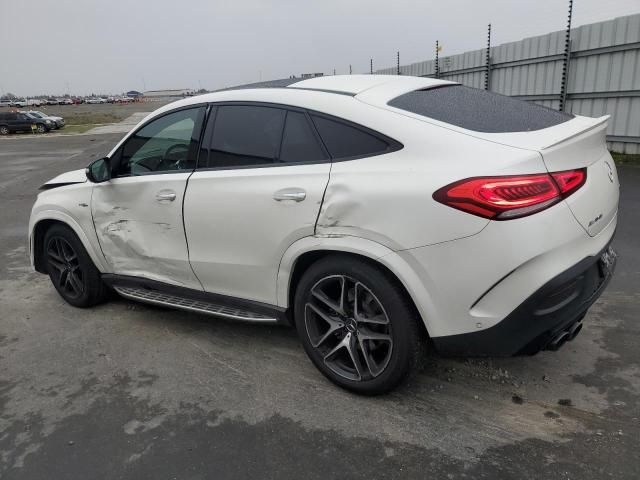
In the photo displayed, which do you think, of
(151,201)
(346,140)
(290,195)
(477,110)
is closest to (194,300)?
(151,201)

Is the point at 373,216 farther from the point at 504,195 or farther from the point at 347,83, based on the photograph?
the point at 347,83

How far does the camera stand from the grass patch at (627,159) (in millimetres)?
8977

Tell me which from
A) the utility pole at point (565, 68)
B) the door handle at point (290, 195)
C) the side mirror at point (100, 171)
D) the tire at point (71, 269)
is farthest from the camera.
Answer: the utility pole at point (565, 68)

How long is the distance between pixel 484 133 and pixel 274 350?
1.98 metres

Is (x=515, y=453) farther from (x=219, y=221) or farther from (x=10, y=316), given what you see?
(x=10, y=316)

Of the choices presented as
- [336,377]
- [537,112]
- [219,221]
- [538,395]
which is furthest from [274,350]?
Answer: [537,112]

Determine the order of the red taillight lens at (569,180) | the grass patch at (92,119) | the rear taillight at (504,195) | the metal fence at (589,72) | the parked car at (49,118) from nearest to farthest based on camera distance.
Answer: the rear taillight at (504,195), the red taillight lens at (569,180), the metal fence at (589,72), the parked car at (49,118), the grass patch at (92,119)

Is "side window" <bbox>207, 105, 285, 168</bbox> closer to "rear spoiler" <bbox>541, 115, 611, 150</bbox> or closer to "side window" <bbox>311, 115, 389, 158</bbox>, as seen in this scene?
"side window" <bbox>311, 115, 389, 158</bbox>

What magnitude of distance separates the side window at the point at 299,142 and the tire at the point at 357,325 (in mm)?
582

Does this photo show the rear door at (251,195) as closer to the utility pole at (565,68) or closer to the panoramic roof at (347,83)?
the panoramic roof at (347,83)

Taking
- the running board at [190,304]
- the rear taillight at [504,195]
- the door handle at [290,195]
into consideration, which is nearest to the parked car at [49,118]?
the running board at [190,304]

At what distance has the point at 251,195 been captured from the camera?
2.96m

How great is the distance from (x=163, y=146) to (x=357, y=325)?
1.96 m

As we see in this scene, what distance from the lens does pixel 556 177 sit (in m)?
2.32
